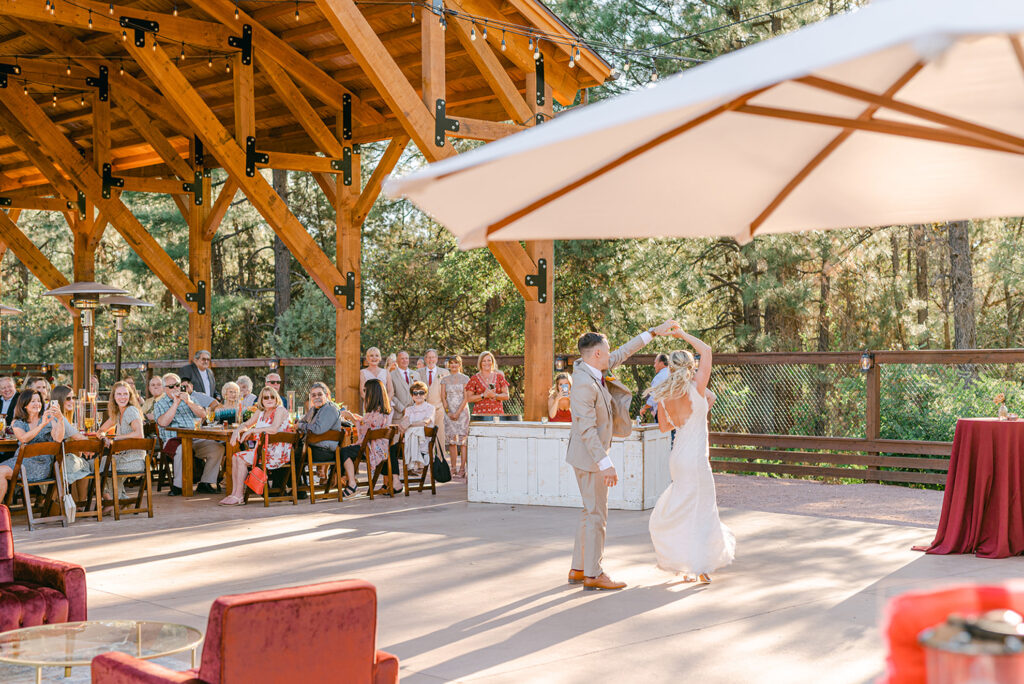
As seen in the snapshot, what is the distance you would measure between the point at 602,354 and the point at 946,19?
513 cm

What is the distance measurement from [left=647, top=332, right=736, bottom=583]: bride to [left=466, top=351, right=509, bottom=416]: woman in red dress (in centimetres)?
566

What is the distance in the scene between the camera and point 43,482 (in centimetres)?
984

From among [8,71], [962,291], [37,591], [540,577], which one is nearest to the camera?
[37,591]

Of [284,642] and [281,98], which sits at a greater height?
[281,98]

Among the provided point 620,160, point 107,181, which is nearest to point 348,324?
point 107,181

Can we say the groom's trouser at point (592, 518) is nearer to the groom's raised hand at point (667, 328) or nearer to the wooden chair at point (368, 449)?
the groom's raised hand at point (667, 328)

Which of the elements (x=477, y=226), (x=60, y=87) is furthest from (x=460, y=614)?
(x=60, y=87)

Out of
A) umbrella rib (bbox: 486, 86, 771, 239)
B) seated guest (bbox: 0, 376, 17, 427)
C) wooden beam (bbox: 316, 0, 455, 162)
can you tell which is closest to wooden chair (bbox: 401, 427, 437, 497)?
wooden beam (bbox: 316, 0, 455, 162)

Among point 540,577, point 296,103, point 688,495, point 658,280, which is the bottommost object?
point 540,577

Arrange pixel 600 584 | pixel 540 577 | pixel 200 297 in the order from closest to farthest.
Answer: pixel 600 584 → pixel 540 577 → pixel 200 297

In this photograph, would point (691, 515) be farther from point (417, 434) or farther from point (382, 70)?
point (382, 70)

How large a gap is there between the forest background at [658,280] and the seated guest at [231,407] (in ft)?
24.9

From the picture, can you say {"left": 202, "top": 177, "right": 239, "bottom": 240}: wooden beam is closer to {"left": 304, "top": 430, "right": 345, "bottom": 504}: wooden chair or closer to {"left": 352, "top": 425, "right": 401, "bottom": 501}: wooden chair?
{"left": 352, "top": 425, "right": 401, "bottom": 501}: wooden chair

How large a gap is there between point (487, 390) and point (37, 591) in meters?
8.52
